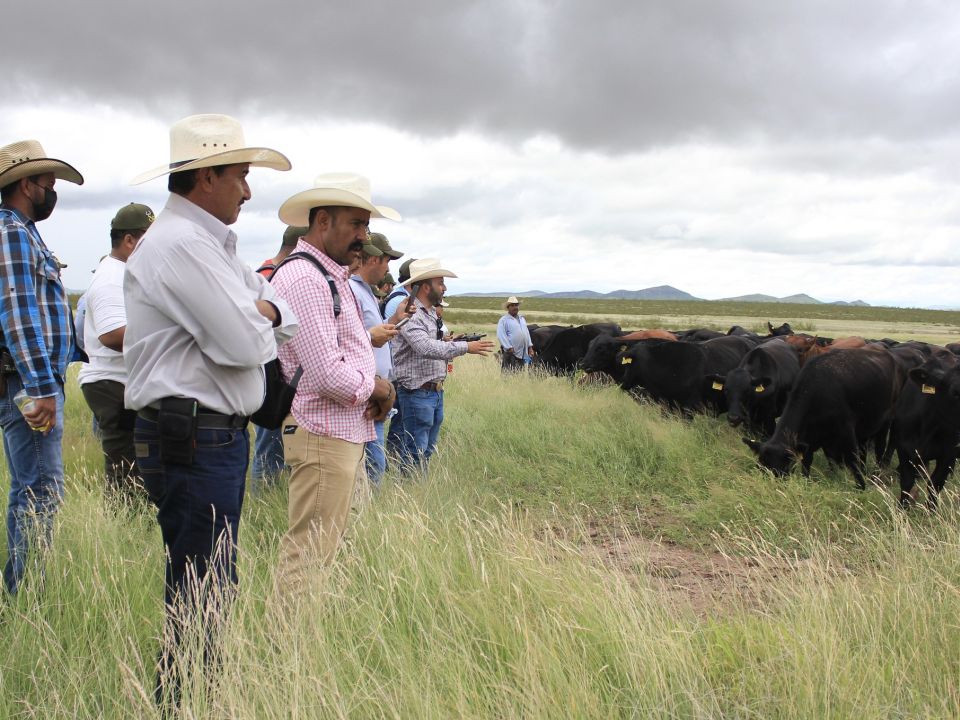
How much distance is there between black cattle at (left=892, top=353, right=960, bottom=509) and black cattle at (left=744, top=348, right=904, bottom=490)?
1.73ft

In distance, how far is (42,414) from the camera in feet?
12.1

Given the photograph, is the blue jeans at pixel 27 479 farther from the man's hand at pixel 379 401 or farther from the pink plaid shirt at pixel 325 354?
the man's hand at pixel 379 401

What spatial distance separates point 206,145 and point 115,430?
9.25 ft

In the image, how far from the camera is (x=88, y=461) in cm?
705

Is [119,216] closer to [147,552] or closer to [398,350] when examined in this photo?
[147,552]

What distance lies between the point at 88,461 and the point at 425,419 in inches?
119

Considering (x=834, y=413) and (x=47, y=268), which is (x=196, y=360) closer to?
(x=47, y=268)

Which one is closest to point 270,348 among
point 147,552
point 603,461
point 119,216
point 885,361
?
point 147,552

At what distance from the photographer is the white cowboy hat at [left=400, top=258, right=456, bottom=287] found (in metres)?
6.75

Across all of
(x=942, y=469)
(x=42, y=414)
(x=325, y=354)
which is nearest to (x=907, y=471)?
(x=942, y=469)

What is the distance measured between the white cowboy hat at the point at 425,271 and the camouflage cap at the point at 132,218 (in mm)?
2288

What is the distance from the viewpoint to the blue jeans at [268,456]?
20.5 feet

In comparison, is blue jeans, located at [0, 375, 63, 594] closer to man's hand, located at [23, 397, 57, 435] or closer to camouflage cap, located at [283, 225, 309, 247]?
man's hand, located at [23, 397, 57, 435]

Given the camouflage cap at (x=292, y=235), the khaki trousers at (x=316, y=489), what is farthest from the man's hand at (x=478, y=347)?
the khaki trousers at (x=316, y=489)
